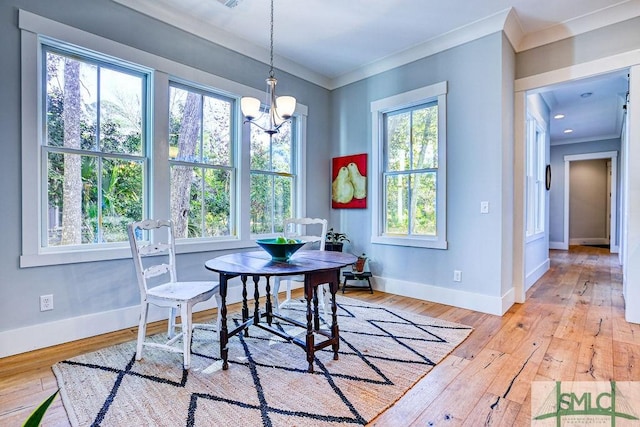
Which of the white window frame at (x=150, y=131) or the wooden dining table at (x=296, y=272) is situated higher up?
the white window frame at (x=150, y=131)

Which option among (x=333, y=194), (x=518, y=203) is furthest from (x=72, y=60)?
(x=518, y=203)

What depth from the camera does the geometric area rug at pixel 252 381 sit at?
165 cm

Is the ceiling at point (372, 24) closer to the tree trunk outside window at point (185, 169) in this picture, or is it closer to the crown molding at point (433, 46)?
the crown molding at point (433, 46)

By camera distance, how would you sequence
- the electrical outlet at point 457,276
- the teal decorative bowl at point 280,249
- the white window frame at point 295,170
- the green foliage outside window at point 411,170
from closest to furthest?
the teal decorative bowl at point 280,249 → the electrical outlet at point 457,276 → the green foliage outside window at point 411,170 → the white window frame at point 295,170

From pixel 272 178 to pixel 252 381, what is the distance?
2.55 metres

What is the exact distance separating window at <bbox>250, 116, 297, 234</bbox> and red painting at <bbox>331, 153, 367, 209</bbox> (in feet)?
2.11

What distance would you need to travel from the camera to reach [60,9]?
2.49m

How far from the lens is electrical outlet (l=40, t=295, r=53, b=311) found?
2441 mm

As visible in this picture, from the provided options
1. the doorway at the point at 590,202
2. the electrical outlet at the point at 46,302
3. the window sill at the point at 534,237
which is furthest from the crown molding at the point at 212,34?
the doorway at the point at 590,202

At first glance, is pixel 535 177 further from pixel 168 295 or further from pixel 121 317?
pixel 121 317

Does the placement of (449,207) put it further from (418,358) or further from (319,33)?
(319,33)

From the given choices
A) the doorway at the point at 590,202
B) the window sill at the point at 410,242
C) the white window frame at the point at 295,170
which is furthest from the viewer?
the doorway at the point at 590,202

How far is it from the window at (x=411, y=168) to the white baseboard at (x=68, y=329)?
2.74 metres

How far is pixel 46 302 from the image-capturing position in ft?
8.06
